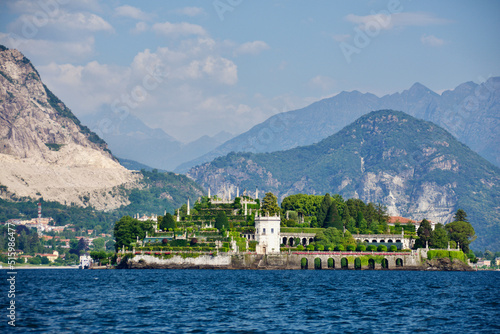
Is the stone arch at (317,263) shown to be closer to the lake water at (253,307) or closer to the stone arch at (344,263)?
the stone arch at (344,263)

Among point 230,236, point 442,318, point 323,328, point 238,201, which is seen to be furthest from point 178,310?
point 238,201

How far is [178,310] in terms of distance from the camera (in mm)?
78562

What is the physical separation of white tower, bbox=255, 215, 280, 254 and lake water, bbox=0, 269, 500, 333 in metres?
46.4

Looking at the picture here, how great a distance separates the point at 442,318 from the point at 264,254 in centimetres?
9400

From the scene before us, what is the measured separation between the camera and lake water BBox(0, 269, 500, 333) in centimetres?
6700

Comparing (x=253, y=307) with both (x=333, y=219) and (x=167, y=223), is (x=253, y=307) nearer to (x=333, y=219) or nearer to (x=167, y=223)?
(x=167, y=223)

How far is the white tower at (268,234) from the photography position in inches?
6727

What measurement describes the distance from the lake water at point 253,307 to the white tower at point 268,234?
1826 inches

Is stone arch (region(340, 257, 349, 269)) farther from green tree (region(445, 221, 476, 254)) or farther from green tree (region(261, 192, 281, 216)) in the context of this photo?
green tree (region(445, 221, 476, 254))

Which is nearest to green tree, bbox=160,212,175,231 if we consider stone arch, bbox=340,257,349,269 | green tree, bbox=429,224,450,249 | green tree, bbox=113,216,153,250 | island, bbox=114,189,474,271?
island, bbox=114,189,474,271

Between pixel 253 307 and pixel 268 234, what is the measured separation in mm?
89643

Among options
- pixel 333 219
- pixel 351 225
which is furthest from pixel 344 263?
pixel 351 225

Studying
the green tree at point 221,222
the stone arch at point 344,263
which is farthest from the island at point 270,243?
the green tree at point 221,222

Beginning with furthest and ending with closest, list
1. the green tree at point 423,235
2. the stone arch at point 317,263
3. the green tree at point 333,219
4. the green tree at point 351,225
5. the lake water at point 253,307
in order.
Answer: the green tree at point 351,225
the green tree at point 333,219
the green tree at point 423,235
the stone arch at point 317,263
the lake water at point 253,307
